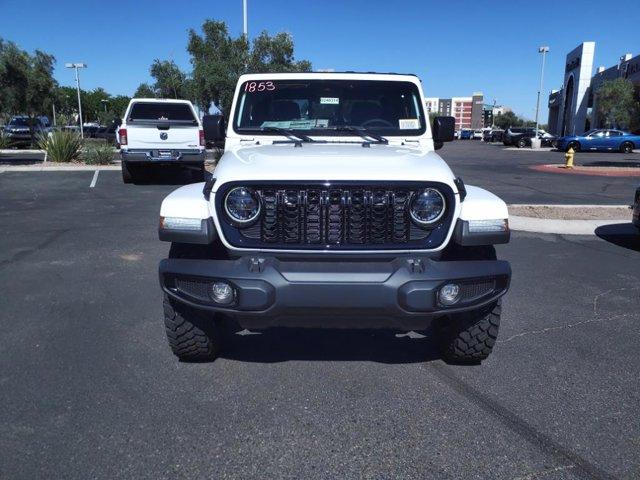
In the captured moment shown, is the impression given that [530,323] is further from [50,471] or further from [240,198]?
[50,471]

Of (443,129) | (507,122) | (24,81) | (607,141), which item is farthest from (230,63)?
(507,122)

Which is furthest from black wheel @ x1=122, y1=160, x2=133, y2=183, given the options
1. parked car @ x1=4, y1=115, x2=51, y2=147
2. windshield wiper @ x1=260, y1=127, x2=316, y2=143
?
parked car @ x1=4, y1=115, x2=51, y2=147

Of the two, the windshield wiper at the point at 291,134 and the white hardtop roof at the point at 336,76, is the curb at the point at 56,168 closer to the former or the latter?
the white hardtop roof at the point at 336,76

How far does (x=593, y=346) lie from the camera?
169 inches

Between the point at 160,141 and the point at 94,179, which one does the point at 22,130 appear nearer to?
the point at 94,179

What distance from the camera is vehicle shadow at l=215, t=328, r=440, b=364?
4.05 meters

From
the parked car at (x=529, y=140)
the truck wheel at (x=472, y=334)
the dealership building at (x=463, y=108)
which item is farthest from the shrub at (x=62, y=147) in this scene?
the dealership building at (x=463, y=108)

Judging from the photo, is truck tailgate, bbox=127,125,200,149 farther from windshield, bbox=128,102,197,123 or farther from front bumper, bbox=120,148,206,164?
windshield, bbox=128,102,197,123

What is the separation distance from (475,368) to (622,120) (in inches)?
1465

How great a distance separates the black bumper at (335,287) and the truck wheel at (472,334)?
0.40 m

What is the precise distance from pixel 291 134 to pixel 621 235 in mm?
6604

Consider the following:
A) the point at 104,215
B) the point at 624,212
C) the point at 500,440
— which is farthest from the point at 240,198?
the point at 624,212

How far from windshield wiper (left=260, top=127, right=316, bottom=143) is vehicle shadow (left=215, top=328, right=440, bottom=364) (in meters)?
1.53

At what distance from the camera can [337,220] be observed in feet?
10.8
